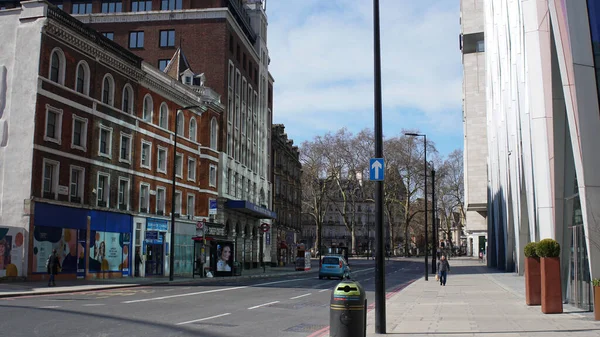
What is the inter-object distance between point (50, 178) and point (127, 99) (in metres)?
9.65

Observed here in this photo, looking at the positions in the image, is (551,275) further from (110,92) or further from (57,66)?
(110,92)

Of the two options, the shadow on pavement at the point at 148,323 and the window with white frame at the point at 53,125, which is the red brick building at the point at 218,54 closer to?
the window with white frame at the point at 53,125

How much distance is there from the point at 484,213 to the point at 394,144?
694 inches

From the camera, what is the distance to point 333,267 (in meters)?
41.8

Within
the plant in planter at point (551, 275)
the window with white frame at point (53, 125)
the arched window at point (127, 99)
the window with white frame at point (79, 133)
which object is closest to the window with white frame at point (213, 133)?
the arched window at point (127, 99)

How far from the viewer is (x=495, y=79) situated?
2221 inches

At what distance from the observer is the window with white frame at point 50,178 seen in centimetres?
3266

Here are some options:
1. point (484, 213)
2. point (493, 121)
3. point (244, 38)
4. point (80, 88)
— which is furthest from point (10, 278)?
point (484, 213)

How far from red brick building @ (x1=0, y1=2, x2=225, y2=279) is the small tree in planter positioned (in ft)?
75.6

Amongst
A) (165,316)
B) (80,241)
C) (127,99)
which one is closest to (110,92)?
(127,99)

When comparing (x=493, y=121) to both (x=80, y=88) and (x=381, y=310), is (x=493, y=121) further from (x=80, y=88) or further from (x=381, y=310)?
(x=381, y=310)

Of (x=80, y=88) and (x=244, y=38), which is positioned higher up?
(x=244, y=38)

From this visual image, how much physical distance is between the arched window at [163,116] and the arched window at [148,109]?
1393 mm

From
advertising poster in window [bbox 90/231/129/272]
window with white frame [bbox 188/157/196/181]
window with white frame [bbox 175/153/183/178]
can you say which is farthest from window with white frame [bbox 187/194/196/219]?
advertising poster in window [bbox 90/231/129/272]
